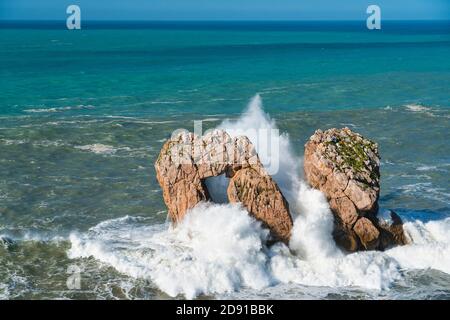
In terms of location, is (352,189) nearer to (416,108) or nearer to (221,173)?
(221,173)

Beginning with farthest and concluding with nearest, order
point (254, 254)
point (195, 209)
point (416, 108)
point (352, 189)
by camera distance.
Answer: point (416, 108) < point (195, 209) < point (352, 189) < point (254, 254)

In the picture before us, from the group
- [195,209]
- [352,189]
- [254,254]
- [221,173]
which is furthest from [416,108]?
[254,254]

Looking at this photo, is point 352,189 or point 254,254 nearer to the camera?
point 254,254

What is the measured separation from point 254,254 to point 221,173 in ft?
12.1

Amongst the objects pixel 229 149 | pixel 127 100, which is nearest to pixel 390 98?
pixel 127 100

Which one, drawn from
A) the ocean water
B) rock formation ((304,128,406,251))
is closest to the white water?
the ocean water

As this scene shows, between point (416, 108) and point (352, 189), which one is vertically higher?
point (352, 189)

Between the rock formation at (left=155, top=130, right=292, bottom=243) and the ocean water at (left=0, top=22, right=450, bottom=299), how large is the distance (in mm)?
523

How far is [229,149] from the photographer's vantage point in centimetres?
2678

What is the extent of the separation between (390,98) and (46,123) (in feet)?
113

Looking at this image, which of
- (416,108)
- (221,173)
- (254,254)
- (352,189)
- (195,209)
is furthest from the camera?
(416,108)

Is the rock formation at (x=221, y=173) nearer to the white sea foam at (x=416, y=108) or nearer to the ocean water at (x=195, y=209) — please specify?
the ocean water at (x=195, y=209)

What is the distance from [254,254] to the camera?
2530cm
